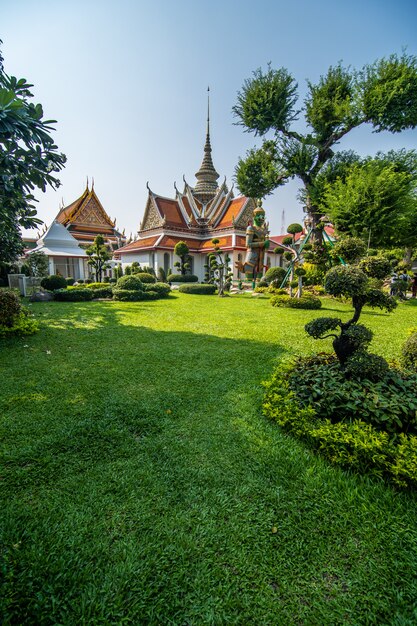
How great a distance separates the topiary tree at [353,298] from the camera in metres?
3.03

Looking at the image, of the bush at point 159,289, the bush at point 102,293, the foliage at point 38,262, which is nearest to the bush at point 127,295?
the bush at point 102,293

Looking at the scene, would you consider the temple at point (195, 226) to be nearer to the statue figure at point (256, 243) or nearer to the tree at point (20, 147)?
the statue figure at point (256, 243)

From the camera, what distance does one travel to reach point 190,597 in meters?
1.39

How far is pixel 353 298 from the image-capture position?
127 inches

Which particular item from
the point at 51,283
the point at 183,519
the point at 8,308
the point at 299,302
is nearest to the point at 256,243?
the point at 299,302

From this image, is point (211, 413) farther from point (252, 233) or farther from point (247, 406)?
point (252, 233)

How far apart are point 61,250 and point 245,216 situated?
45.9 feet

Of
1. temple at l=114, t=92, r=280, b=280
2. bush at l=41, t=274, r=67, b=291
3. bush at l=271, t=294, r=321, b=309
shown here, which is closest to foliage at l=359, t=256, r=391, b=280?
bush at l=271, t=294, r=321, b=309

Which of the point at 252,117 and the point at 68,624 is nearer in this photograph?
the point at 68,624

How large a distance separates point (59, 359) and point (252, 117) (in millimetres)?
18279

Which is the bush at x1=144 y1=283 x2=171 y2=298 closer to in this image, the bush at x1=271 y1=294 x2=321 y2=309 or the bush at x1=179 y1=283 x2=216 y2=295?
the bush at x1=179 y1=283 x2=216 y2=295

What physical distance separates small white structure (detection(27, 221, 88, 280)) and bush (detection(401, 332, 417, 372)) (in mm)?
19583

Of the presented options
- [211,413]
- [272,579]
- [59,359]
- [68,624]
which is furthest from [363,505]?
[59,359]

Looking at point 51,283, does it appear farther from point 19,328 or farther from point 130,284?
point 19,328
